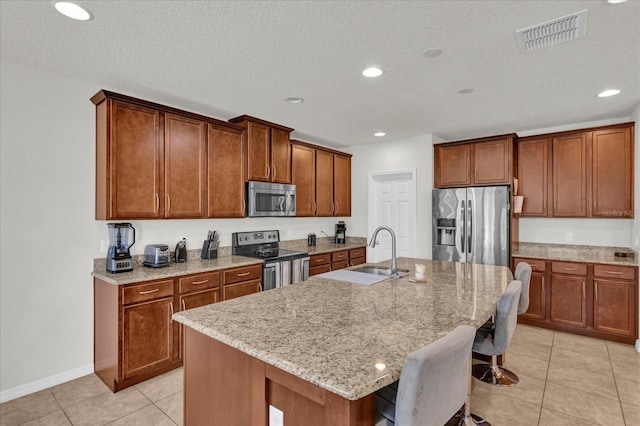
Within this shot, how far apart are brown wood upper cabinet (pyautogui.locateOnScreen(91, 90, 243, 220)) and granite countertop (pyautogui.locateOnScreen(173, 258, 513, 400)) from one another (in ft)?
5.52

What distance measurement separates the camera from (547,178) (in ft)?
13.9

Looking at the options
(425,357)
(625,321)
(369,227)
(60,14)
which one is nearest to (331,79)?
(60,14)

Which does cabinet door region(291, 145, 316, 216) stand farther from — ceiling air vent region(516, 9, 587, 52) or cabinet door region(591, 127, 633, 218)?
cabinet door region(591, 127, 633, 218)

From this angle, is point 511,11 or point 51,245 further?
point 51,245

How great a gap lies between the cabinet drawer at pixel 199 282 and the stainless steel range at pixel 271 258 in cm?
59

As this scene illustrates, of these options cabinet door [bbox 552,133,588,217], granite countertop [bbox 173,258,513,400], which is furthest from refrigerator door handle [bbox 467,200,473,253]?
granite countertop [bbox 173,258,513,400]

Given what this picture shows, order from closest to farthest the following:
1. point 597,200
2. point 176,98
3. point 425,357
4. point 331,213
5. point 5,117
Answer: point 425,357
point 5,117
point 176,98
point 597,200
point 331,213

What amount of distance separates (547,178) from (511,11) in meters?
3.08

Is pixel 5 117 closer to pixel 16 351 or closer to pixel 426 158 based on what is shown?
pixel 16 351

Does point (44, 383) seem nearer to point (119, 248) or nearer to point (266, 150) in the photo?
point (119, 248)

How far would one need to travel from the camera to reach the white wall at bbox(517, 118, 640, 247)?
3965 mm

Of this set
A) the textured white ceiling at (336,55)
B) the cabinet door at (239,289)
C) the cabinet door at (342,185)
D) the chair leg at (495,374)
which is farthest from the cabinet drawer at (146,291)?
the cabinet door at (342,185)

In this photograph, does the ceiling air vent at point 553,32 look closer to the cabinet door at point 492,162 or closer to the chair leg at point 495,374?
the cabinet door at point 492,162

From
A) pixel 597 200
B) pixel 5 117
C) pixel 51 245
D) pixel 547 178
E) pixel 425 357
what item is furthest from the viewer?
pixel 547 178
